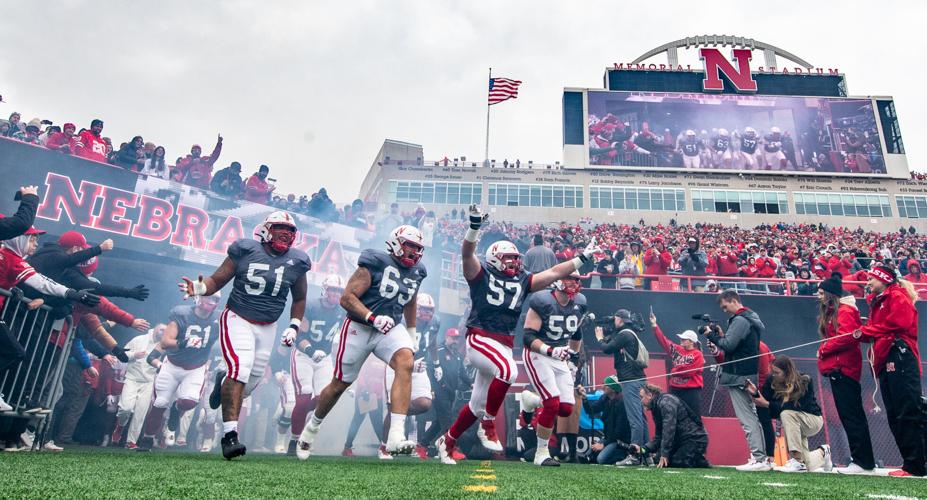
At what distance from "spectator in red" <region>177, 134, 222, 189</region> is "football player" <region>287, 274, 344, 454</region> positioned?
5.09 metres

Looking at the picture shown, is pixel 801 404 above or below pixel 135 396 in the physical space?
above

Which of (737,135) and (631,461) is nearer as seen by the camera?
(631,461)

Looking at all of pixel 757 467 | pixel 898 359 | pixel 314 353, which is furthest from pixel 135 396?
pixel 898 359

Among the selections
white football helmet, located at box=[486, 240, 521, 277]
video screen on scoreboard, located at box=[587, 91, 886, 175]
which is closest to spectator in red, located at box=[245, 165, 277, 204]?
white football helmet, located at box=[486, 240, 521, 277]

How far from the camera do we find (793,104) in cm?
4125

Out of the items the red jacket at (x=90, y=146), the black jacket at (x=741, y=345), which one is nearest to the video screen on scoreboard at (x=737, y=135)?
the red jacket at (x=90, y=146)

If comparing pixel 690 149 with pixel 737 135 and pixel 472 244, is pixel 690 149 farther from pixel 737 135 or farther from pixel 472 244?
pixel 472 244

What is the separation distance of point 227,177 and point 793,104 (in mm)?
41905

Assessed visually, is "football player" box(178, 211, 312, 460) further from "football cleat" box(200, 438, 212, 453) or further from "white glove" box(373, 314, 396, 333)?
"football cleat" box(200, 438, 212, 453)

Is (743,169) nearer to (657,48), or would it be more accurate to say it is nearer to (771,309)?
(657,48)

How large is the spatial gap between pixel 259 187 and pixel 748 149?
124 ft

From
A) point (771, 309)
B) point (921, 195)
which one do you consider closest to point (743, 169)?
point (921, 195)

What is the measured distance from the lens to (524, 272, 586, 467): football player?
6058 millimetres

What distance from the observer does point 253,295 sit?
17.6 feet
